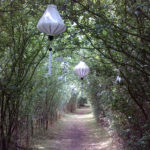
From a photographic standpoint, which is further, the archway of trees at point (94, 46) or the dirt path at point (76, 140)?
the dirt path at point (76, 140)

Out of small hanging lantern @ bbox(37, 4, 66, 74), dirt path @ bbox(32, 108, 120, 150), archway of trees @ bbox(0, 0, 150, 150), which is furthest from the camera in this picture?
dirt path @ bbox(32, 108, 120, 150)

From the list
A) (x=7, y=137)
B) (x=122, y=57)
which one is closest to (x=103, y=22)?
(x=122, y=57)

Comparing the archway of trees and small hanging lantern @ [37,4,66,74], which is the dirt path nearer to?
the archway of trees

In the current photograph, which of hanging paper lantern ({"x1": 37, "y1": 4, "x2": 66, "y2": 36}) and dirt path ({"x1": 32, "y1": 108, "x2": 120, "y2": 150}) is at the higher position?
hanging paper lantern ({"x1": 37, "y1": 4, "x2": 66, "y2": 36})

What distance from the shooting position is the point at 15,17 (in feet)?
11.0

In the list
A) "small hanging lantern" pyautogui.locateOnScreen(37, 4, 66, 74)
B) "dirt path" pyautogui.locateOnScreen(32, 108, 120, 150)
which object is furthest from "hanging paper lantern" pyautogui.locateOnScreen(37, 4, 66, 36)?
"dirt path" pyautogui.locateOnScreen(32, 108, 120, 150)

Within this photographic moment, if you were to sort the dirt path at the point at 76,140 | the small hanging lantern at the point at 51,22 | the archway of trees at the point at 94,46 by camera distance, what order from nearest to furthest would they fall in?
1. the small hanging lantern at the point at 51,22
2. the archway of trees at the point at 94,46
3. the dirt path at the point at 76,140

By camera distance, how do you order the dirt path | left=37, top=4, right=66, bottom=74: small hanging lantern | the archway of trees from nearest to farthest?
left=37, top=4, right=66, bottom=74: small hanging lantern < the archway of trees < the dirt path

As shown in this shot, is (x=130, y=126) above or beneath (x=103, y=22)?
beneath

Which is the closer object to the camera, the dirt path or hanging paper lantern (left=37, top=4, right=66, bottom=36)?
hanging paper lantern (left=37, top=4, right=66, bottom=36)

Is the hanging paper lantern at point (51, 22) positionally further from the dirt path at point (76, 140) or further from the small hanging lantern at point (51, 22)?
the dirt path at point (76, 140)

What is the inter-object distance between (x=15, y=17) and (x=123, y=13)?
1.67m

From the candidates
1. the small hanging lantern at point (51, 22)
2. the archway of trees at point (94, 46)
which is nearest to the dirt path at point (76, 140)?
the archway of trees at point (94, 46)

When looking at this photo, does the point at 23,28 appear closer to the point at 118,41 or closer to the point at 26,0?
the point at 26,0
